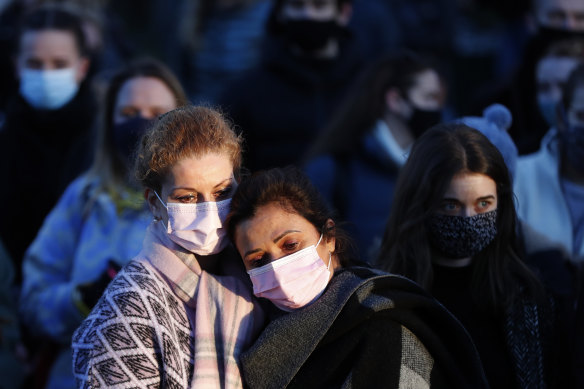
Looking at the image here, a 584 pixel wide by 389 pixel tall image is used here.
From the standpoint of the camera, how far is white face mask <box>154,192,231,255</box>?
115 inches

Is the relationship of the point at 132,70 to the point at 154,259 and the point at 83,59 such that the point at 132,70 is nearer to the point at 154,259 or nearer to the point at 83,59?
the point at 83,59

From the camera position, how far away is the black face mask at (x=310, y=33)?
593 centimetres

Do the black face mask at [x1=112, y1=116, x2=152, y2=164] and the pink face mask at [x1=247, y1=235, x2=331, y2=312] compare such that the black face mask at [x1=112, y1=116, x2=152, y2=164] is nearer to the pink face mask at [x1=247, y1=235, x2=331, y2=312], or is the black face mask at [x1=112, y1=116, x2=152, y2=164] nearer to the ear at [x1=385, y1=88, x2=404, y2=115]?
the ear at [x1=385, y1=88, x2=404, y2=115]

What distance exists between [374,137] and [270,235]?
2.36m

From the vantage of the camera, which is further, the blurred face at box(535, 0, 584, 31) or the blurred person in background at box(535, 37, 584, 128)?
the blurred face at box(535, 0, 584, 31)

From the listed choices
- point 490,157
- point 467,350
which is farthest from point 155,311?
point 490,157

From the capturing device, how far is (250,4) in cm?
926

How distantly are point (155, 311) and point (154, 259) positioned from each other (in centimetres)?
23

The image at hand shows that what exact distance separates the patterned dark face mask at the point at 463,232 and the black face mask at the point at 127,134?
1857mm

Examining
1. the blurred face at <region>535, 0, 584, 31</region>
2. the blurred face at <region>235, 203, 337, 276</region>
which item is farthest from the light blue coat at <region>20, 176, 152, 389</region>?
the blurred face at <region>535, 0, 584, 31</region>

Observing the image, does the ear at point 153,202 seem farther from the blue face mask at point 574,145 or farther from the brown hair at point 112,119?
the blue face mask at point 574,145

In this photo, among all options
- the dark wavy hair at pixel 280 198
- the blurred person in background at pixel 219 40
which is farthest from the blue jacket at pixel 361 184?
the blurred person in background at pixel 219 40

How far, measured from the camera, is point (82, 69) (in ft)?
18.3

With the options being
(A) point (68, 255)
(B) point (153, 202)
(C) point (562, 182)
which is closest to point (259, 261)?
(B) point (153, 202)
